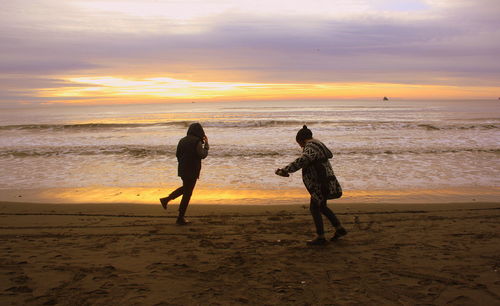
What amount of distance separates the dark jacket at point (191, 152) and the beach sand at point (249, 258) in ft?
3.00

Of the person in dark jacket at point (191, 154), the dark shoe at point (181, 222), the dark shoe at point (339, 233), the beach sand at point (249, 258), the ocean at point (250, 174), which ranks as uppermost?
the person in dark jacket at point (191, 154)

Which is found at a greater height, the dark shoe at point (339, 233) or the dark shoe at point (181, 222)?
the dark shoe at point (339, 233)

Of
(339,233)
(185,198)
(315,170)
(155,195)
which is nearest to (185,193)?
(185,198)

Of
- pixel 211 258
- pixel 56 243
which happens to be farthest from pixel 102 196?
pixel 211 258

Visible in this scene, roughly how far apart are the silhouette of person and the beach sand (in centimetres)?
39

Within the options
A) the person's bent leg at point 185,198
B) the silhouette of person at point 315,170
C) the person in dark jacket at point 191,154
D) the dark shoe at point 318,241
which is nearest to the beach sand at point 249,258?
the dark shoe at point 318,241

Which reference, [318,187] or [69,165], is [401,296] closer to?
[318,187]

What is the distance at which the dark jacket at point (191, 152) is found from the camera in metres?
6.68

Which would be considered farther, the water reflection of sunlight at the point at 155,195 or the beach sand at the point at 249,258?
the water reflection of sunlight at the point at 155,195

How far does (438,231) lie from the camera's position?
6062 mm

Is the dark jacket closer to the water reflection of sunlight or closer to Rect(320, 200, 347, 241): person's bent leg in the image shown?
the water reflection of sunlight

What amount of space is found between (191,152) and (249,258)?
93.1 inches

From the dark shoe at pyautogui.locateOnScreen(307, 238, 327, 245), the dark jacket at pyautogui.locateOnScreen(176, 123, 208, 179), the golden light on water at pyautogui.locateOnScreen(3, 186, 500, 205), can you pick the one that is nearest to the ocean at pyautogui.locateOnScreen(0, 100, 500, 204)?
the golden light on water at pyautogui.locateOnScreen(3, 186, 500, 205)

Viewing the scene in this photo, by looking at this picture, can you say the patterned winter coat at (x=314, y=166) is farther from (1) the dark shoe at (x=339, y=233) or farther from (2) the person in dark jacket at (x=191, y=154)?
(2) the person in dark jacket at (x=191, y=154)
